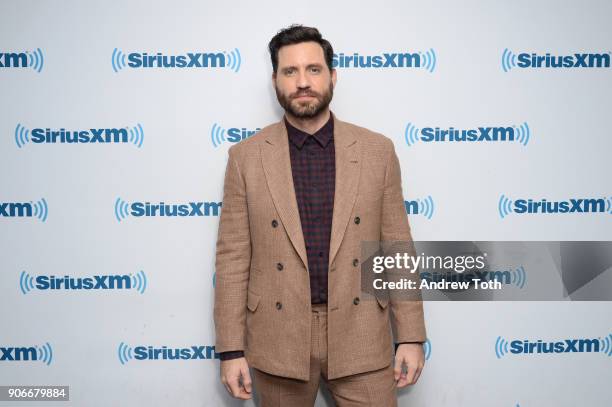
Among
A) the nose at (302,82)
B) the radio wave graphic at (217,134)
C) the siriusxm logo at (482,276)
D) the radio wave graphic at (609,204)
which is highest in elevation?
the nose at (302,82)

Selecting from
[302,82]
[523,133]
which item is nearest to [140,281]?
[302,82]

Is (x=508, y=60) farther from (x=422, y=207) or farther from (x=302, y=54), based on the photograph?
(x=302, y=54)

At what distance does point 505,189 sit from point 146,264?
71.5 inches

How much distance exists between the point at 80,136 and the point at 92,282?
2.38ft

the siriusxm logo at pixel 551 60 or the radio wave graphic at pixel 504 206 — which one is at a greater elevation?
the siriusxm logo at pixel 551 60

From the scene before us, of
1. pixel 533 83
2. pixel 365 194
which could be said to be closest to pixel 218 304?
pixel 365 194

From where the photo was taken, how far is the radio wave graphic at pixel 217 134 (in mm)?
2334

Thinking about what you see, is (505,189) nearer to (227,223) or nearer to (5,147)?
(227,223)

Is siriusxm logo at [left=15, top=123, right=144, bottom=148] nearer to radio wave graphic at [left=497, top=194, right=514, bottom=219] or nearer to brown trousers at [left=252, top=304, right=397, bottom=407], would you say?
brown trousers at [left=252, top=304, right=397, bottom=407]

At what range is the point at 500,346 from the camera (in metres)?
2.46

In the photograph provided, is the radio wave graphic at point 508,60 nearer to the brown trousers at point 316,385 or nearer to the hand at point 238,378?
the brown trousers at point 316,385

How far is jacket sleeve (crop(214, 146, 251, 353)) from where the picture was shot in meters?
1.90

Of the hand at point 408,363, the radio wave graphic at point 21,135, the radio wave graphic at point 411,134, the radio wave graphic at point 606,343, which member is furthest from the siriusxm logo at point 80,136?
the radio wave graphic at point 606,343

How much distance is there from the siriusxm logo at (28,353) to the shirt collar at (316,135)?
1.68 meters
